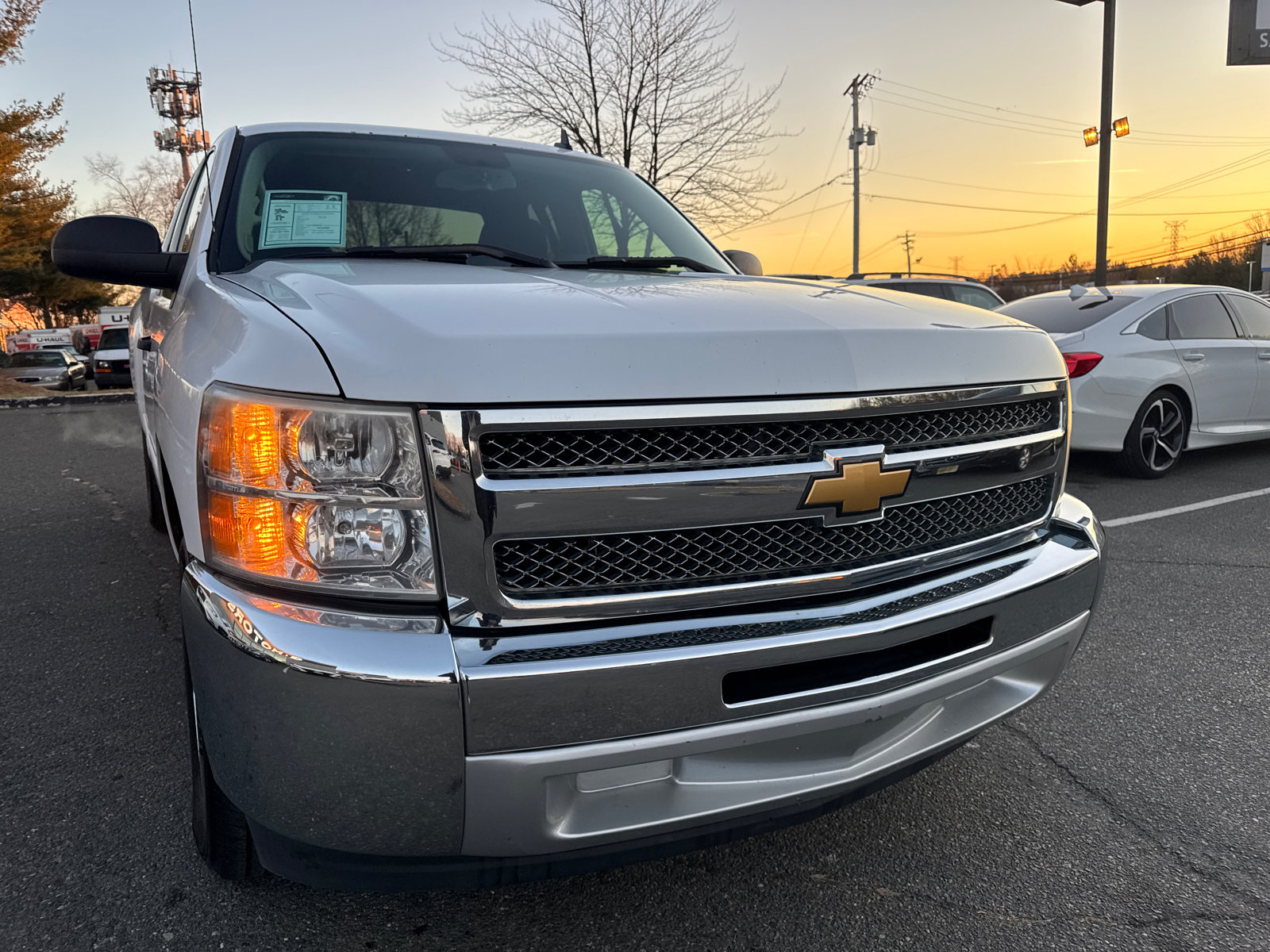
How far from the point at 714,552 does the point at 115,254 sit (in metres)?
2.07

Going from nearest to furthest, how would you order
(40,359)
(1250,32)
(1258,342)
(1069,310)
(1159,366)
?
(1159,366) < (1069,310) < (1258,342) < (1250,32) < (40,359)

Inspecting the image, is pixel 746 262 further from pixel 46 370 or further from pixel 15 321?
pixel 15 321

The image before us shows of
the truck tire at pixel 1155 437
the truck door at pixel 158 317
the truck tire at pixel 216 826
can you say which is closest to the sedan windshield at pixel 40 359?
the truck door at pixel 158 317

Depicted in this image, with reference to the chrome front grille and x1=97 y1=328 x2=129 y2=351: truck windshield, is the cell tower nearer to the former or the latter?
x1=97 y1=328 x2=129 y2=351: truck windshield

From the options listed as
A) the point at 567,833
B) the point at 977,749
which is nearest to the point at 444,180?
the point at 567,833

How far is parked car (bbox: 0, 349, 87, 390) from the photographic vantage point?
88.4 ft

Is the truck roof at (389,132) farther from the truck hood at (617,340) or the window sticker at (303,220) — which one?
the truck hood at (617,340)

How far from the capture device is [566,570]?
1457 mm

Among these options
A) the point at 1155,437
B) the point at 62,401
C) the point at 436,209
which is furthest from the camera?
the point at 62,401

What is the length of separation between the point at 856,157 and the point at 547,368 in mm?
37537

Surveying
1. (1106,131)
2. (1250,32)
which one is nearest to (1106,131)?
(1106,131)

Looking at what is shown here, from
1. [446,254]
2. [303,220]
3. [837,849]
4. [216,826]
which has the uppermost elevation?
[303,220]

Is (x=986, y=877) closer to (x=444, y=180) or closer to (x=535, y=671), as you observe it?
(x=535, y=671)

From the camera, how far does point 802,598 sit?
162cm
